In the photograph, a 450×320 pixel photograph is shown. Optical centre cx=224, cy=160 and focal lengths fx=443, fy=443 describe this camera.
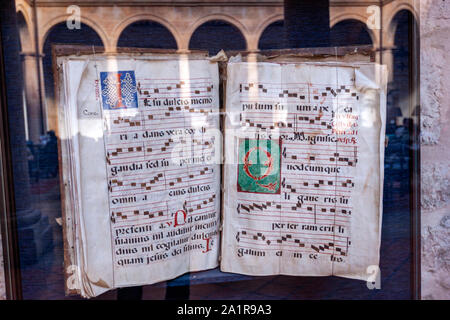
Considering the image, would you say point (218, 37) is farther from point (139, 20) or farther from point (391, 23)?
point (391, 23)

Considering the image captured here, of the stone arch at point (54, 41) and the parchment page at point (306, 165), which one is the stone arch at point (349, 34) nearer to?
the parchment page at point (306, 165)

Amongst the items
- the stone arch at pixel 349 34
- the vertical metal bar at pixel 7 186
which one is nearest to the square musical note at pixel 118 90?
the vertical metal bar at pixel 7 186

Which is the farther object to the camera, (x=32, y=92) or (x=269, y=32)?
(x=269, y=32)

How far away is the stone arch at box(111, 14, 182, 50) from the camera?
226 centimetres

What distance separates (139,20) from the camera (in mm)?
2295

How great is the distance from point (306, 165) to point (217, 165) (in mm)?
462

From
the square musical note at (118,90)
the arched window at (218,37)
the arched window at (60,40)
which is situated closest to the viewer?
the square musical note at (118,90)

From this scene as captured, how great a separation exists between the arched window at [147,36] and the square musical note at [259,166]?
650 millimetres

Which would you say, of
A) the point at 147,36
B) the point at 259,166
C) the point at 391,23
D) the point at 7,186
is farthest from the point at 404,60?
the point at 7,186

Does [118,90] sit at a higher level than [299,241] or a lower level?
higher

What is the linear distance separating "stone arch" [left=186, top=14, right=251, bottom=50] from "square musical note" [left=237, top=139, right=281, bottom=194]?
53 cm

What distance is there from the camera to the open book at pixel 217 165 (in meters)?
2.13

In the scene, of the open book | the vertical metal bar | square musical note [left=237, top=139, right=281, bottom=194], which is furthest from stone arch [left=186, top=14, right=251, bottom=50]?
the vertical metal bar

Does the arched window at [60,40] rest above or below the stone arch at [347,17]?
below
